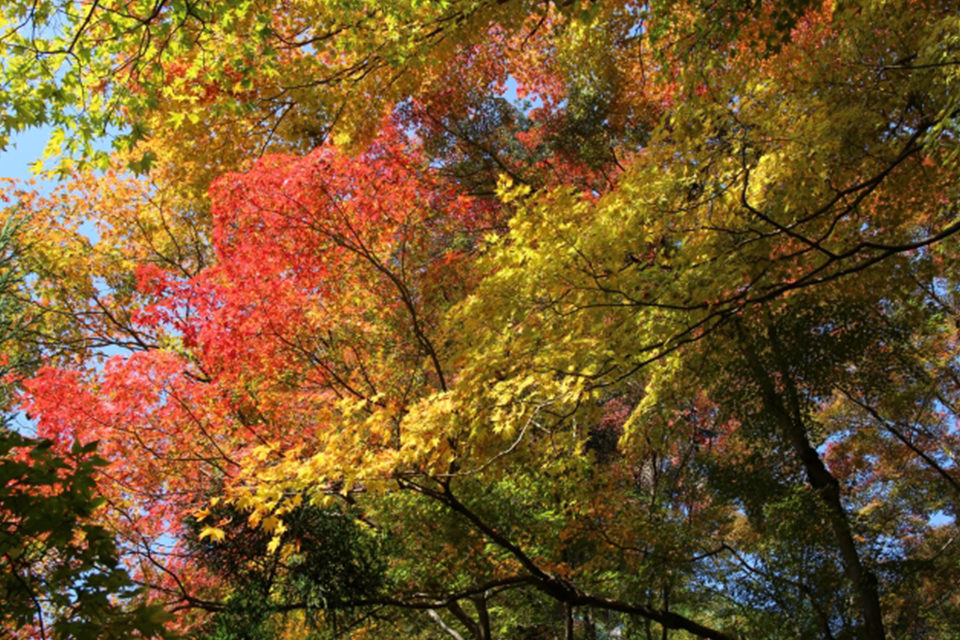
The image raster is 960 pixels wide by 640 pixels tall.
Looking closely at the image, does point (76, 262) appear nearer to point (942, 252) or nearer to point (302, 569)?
point (302, 569)

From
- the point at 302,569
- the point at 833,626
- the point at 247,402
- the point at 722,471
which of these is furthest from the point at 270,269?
the point at 833,626

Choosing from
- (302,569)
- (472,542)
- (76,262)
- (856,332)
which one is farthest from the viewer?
(76,262)

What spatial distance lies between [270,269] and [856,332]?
653 cm

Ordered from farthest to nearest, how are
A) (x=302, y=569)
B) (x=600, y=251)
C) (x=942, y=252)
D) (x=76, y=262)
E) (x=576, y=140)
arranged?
1. (x=576, y=140)
2. (x=76, y=262)
3. (x=942, y=252)
4. (x=302, y=569)
5. (x=600, y=251)

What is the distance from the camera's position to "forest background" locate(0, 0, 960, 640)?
377 cm

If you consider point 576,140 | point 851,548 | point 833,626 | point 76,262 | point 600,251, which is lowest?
point 833,626

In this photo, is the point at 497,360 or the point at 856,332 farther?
the point at 856,332

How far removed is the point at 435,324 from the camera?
6.95 metres

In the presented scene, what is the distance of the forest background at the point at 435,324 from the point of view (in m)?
3.77

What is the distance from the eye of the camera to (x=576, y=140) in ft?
34.6

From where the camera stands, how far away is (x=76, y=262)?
9.05 m

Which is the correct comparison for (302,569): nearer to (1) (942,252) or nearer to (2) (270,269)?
(2) (270,269)

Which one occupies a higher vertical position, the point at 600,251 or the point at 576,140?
the point at 576,140

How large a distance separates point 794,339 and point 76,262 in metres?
10.1
